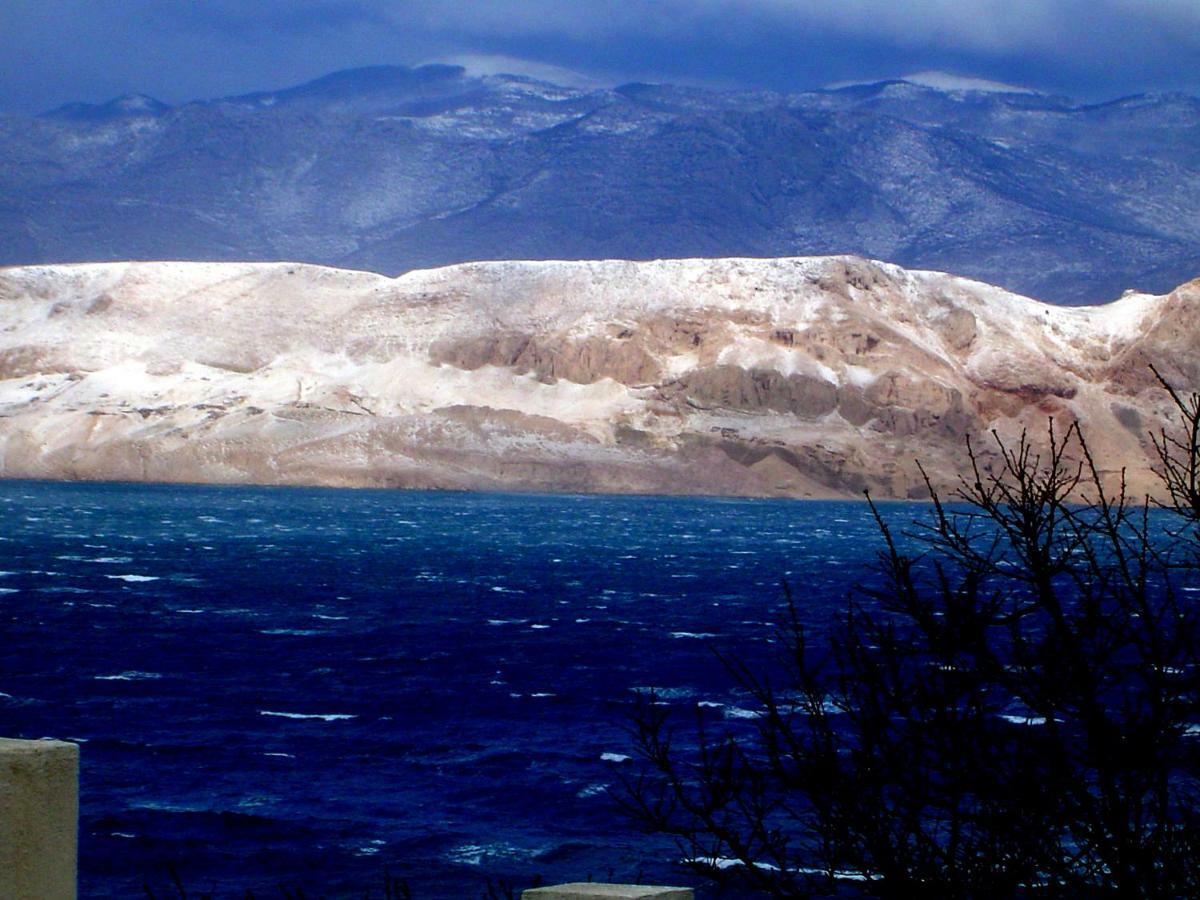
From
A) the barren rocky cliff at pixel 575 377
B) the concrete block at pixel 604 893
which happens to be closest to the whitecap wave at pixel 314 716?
the concrete block at pixel 604 893

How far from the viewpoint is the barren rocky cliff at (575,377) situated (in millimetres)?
116625

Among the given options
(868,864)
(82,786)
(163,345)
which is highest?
(163,345)

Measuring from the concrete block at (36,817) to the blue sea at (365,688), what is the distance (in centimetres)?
222

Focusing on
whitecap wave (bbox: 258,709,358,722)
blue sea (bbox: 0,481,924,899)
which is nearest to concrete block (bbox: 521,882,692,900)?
blue sea (bbox: 0,481,924,899)

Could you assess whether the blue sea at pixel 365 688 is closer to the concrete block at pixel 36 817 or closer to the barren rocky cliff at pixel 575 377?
the concrete block at pixel 36 817

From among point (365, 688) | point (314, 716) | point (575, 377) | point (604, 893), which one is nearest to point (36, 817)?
point (604, 893)

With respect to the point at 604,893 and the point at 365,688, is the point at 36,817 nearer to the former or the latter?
the point at 604,893

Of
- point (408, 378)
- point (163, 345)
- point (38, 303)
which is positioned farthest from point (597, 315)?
point (38, 303)

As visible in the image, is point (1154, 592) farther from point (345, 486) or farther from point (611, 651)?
point (345, 486)

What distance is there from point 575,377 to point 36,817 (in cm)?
11839

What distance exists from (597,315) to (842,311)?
17.5 m

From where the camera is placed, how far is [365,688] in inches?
1123

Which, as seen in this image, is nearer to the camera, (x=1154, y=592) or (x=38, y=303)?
(x=1154, y=592)

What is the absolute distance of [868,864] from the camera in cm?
591
